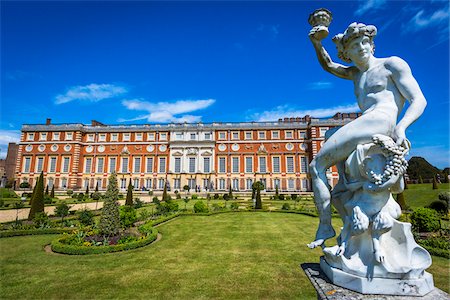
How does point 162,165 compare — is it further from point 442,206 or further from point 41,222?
point 442,206

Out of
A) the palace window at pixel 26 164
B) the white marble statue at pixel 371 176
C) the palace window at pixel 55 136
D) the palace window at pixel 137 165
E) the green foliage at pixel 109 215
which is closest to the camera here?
the white marble statue at pixel 371 176

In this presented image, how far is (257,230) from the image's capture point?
10.4 metres

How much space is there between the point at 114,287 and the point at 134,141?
3922 cm

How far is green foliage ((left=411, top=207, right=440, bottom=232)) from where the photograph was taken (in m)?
9.44

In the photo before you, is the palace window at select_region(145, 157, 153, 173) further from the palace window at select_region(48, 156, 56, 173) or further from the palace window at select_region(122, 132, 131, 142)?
the palace window at select_region(48, 156, 56, 173)

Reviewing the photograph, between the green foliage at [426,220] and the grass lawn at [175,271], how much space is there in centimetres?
334

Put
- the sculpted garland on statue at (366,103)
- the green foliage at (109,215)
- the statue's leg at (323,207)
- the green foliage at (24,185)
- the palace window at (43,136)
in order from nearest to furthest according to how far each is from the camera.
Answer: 1. the sculpted garland on statue at (366,103)
2. the statue's leg at (323,207)
3. the green foliage at (109,215)
4. the green foliage at (24,185)
5. the palace window at (43,136)

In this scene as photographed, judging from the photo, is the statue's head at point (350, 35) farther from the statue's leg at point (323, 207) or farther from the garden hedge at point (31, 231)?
the garden hedge at point (31, 231)

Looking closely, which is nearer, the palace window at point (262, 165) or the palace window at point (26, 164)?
the palace window at point (262, 165)

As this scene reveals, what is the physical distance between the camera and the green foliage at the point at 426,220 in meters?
9.44

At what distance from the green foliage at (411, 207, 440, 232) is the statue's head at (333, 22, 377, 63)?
9.39 metres

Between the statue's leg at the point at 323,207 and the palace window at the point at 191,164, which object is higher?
the palace window at the point at 191,164

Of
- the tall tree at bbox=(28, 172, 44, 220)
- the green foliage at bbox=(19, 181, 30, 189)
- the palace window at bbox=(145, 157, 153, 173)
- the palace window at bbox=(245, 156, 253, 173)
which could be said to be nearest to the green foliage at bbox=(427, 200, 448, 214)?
the tall tree at bbox=(28, 172, 44, 220)

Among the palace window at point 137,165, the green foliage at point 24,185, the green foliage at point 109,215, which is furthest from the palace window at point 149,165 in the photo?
the green foliage at point 109,215
